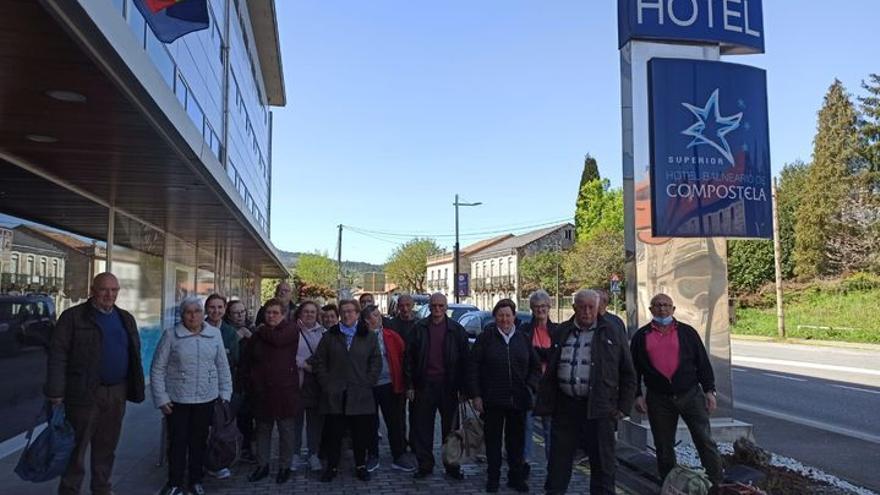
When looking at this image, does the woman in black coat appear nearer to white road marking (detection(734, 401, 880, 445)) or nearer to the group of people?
the group of people

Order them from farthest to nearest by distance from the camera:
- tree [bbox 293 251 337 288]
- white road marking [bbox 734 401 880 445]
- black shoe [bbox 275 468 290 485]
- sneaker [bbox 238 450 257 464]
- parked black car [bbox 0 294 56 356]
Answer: tree [bbox 293 251 337 288]
white road marking [bbox 734 401 880 445]
parked black car [bbox 0 294 56 356]
sneaker [bbox 238 450 257 464]
black shoe [bbox 275 468 290 485]

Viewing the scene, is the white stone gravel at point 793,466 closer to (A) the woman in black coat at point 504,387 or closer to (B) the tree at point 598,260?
(A) the woman in black coat at point 504,387

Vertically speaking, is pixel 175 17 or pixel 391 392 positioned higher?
pixel 175 17

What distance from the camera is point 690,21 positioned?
7945mm

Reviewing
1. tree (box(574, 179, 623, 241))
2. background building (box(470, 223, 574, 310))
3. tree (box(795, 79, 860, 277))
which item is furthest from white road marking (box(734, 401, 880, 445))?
background building (box(470, 223, 574, 310))

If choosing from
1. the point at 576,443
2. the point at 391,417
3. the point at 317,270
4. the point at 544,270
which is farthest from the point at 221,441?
the point at 317,270

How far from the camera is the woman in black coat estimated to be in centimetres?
613

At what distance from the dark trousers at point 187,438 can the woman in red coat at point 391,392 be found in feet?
5.39

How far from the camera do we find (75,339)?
17.1 feet

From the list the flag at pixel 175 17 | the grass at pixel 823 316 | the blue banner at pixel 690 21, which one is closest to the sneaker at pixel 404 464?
the flag at pixel 175 17

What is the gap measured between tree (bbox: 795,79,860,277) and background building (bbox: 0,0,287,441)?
3622cm

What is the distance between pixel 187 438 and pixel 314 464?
147 cm

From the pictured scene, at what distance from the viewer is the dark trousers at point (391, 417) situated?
6.91m

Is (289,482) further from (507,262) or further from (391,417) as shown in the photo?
(507,262)
